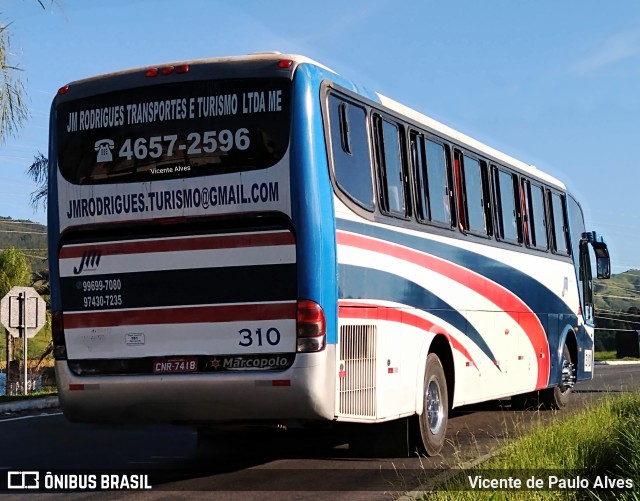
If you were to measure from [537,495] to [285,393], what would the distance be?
7.79ft

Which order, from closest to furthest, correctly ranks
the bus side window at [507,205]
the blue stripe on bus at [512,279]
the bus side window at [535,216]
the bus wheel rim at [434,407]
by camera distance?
the blue stripe on bus at [512,279] < the bus wheel rim at [434,407] < the bus side window at [507,205] < the bus side window at [535,216]

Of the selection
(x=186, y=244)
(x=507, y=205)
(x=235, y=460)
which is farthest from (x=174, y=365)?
(x=507, y=205)

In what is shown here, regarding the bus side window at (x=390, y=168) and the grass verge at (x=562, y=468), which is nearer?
the grass verge at (x=562, y=468)

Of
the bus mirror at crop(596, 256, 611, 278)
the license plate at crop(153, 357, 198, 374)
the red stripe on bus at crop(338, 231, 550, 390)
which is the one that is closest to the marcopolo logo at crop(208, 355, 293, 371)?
the license plate at crop(153, 357, 198, 374)

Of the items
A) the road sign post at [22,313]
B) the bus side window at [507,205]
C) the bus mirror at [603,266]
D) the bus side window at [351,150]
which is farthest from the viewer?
the road sign post at [22,313]

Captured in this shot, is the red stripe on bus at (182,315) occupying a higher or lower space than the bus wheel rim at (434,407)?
higher

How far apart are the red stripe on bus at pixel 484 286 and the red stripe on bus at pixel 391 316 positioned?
55 centimetres

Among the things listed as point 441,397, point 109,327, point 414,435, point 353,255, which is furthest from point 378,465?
point 109,327

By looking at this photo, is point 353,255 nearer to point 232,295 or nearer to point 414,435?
point 232,295

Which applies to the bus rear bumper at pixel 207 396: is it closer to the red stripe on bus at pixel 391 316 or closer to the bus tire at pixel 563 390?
the red stripe on bus at pixel 391 316

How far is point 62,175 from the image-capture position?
1059 centimetres

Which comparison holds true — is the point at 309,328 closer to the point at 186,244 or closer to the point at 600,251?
the point at 186,244

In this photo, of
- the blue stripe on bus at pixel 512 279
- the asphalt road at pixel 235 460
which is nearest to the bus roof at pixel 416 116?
the blue stripe on bus at pixel 512 279

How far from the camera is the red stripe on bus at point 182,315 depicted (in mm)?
9625
